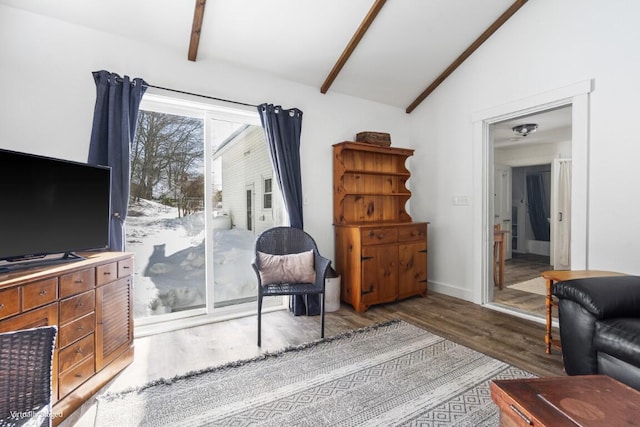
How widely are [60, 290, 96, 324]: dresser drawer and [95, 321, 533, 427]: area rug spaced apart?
0.52 m

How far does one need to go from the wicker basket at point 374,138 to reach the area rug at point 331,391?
86.8 inches

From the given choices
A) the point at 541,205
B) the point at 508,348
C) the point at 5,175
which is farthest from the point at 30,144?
the point at 541,205

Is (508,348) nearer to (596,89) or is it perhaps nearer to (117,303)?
(596,89)

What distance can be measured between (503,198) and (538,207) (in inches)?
41.6

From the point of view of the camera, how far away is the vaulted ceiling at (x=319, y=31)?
2369mm

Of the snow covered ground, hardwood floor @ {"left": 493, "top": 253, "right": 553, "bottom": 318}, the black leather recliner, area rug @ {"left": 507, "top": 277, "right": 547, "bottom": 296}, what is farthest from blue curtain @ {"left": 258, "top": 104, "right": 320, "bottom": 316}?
area rug @ {"left": 507, "top": 277, "right": 547, "bottom": 296}

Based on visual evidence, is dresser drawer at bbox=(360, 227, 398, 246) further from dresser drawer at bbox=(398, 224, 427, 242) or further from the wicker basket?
the wicker basket

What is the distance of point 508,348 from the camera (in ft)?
7.77

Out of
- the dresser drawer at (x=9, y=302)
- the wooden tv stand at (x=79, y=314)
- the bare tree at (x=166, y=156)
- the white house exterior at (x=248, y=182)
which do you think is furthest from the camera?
the white house exterior at (x=248, y=182)

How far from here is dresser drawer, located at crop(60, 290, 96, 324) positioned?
5.34ft

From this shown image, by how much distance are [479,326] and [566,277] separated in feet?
2.88

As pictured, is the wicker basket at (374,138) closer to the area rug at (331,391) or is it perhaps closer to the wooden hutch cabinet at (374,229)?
the wooden hutch cabinet at (374,229)

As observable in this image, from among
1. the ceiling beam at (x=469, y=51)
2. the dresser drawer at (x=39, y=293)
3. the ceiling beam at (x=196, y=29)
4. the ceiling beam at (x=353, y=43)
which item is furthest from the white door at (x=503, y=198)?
the dresser drawer at (x=39, y=293)

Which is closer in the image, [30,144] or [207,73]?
[30,144]
